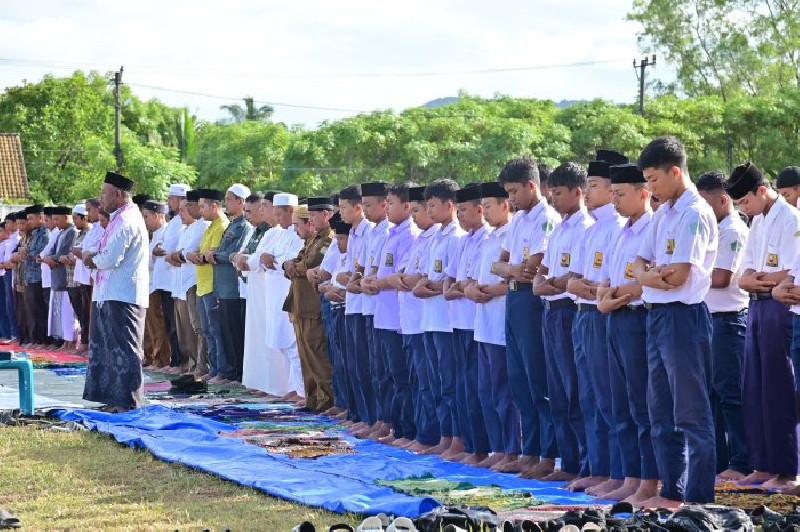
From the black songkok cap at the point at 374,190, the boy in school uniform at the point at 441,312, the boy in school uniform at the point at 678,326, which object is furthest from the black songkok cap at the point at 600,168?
the black songkok cap at the point at 374,190

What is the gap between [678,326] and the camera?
7.09 meters

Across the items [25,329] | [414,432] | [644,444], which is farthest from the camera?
[25,329]

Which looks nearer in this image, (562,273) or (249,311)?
(562,273)

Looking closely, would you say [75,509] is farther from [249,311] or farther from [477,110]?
[477,110]

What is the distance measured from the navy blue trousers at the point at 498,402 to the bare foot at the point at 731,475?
4.63 feet

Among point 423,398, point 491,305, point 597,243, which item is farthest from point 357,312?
point 597,243

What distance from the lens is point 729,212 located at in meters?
8.41

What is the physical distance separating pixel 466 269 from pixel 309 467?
181cm

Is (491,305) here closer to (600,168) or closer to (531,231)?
(531,231)

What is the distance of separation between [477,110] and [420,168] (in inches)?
130

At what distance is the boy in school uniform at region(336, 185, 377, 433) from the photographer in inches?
429

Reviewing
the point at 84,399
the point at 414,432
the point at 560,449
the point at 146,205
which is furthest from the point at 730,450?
the point at 146,205

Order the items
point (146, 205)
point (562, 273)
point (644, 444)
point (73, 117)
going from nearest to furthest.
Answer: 1. point (644, 444)
2. point (562, 273)
3. point (146, 205)
4. point (73, 117)

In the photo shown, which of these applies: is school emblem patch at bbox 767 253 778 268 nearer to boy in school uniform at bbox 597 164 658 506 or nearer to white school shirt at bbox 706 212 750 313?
white school shirt at bbox 706 212 750 313
